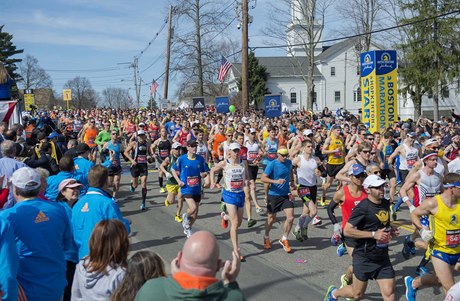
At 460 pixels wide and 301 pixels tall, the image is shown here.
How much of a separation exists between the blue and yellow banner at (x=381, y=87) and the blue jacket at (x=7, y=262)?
15558 mm

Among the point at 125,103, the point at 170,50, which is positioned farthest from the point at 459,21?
the point at 125,103

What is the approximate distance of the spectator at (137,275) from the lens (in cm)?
289

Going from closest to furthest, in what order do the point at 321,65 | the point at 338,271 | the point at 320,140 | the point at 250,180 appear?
the point at 338,271 → the point at 250,180 → the point at 320,140 → the point at 321,65

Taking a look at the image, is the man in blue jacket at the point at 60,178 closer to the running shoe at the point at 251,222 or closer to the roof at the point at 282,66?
the running shoe at the point at 251,222

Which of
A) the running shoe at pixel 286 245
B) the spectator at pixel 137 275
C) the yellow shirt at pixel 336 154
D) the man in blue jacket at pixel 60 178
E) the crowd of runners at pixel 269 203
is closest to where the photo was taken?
the spectator at pixel 137 275

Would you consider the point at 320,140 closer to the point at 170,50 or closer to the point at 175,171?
the point at 175,171

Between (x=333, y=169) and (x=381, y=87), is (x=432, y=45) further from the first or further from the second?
(x=333, y=169)

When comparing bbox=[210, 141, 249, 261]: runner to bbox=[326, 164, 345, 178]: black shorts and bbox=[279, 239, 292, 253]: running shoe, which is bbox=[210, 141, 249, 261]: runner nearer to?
bbox=[279, 239, 292, 253]: running shoe

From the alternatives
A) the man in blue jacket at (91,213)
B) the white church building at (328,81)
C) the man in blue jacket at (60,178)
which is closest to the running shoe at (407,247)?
the man in blue jacket at (91,213)

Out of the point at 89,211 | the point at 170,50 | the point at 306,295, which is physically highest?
the point at 170,50

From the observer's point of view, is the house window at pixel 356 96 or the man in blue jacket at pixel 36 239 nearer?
the man in blue jacket at pixel 36 239

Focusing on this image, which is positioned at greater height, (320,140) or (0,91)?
(0,91)

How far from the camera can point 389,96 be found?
1727cm

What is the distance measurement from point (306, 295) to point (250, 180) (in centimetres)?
554
